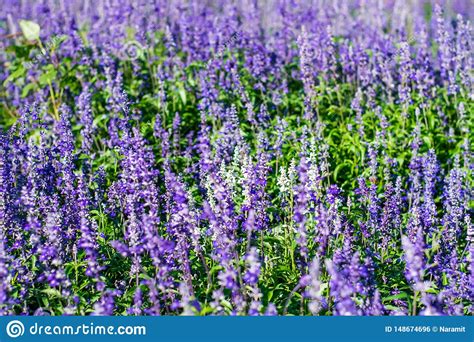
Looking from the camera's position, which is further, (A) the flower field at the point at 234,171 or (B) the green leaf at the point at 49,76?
(B) the green leaf at the point at 49,76

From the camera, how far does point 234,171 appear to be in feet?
23.0

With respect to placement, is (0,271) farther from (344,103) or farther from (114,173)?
(344,103)

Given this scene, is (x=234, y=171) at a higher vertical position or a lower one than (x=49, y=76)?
lower

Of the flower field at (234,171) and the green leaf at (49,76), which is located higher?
the green leaf at (49,76)

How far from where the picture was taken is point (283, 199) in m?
6.02

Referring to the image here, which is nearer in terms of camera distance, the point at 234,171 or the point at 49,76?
the point at 234,171

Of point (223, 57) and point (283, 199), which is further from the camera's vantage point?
point (223, 57)

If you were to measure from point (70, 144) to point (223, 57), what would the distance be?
3262mm

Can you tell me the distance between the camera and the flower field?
4875 millimetres

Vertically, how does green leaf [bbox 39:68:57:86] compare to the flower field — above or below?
above

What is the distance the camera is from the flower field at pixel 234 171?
16.0 ft

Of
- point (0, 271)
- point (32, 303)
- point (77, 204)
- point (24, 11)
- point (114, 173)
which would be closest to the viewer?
point (0, 271)

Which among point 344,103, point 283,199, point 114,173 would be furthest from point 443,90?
point 114,173

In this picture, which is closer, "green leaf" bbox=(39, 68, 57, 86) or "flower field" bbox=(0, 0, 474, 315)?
"flower field" bbox=(0, 0, 474, 315)
